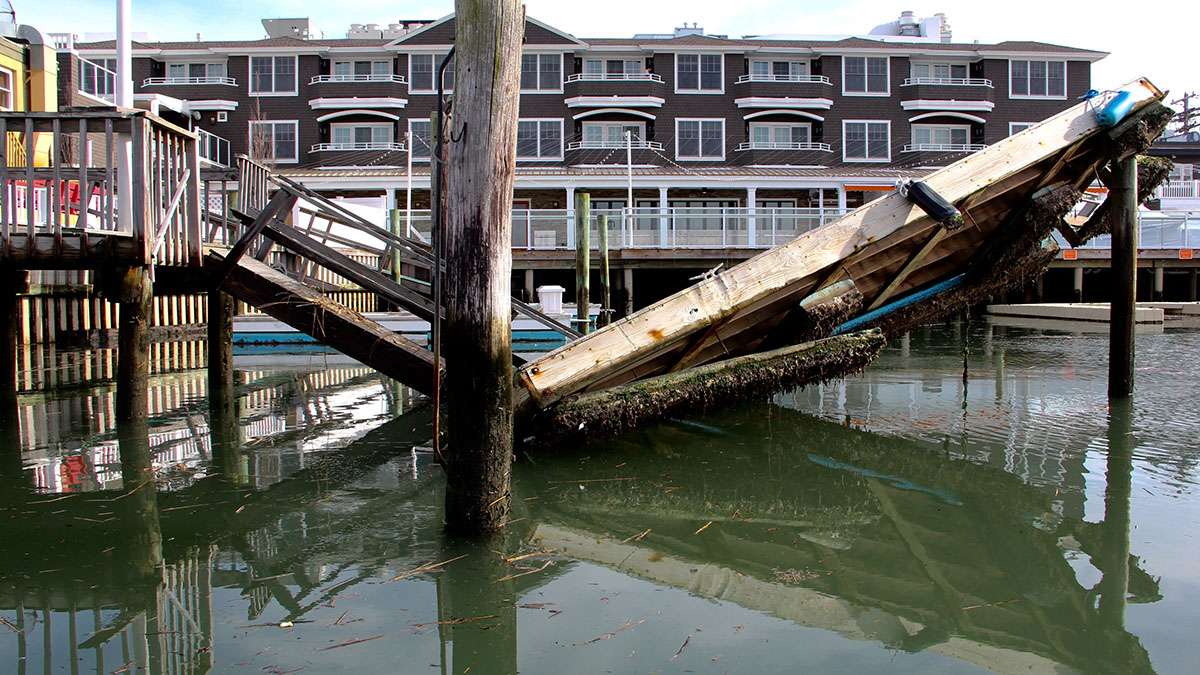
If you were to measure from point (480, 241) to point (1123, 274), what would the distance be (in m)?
8.04

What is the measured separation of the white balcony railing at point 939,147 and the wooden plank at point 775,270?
3958 cm

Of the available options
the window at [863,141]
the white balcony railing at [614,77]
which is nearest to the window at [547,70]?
the white balcony railing at [614,77]

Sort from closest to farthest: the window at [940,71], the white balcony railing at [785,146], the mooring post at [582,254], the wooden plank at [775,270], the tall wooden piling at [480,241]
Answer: the tall wooden piling at [480,241]
the wooden plank at [775,270]
the mooring post at [582,254]
the white balcony railing at [785,146]
the window at [940,71]

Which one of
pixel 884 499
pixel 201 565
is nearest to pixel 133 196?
pixel 201 565

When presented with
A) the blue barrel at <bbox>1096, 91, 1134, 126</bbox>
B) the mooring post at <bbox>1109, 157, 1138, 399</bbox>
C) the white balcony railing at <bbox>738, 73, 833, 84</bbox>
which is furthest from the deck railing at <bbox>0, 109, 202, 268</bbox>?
the white balcony railing at <bbox>738, 73, 833, 84</bbox>

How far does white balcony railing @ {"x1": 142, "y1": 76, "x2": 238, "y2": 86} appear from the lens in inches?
1783

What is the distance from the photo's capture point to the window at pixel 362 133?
4572 centimetres

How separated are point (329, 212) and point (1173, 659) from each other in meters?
8.41

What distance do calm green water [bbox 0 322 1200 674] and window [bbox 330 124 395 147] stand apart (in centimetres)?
3799

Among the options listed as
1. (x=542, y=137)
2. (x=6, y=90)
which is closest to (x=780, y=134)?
(x=542, y=137)

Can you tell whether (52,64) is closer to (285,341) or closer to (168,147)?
(285,341)

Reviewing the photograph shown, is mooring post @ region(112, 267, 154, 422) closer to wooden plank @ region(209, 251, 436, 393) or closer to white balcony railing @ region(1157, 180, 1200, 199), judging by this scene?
wooden plank @ region(209, 251, 436, 393)

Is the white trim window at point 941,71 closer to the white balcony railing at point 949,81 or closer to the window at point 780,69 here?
the white balcony railing at point 949,81

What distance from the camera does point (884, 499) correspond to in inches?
253
